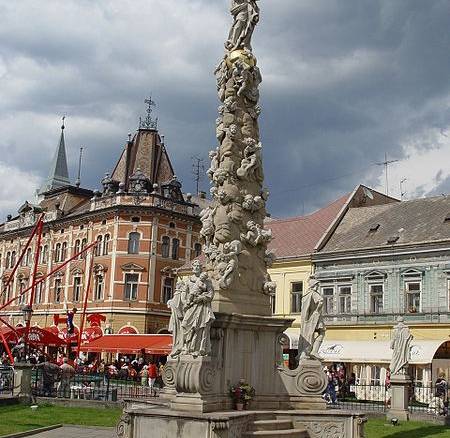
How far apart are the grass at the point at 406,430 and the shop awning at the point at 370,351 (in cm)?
1171

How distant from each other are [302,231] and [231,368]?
3028cm

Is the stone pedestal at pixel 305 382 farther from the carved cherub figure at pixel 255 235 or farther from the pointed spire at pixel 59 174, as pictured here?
the pointed spire at pixel 59 174

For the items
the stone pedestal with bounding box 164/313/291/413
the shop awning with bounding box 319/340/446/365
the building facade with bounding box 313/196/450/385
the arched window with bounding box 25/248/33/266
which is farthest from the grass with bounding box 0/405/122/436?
the arched window with bounding box 25/248/33/266

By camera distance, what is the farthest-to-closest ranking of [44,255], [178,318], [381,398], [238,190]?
[44,255] < [381,398] < [238,190] < [178,318]

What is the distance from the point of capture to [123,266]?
5003 centimetres

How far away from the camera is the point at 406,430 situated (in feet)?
58.5

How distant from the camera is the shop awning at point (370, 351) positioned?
31.4 metres

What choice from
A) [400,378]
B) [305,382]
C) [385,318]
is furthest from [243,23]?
[385,318]

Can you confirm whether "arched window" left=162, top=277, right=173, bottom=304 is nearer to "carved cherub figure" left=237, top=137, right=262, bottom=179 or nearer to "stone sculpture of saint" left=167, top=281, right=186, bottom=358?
"carved cherub figure" left=237, top=137, right=262, bottom=179

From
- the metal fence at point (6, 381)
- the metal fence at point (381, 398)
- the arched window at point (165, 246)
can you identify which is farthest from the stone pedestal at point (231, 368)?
the arched window at point (165, 246)

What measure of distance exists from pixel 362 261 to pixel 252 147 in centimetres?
2297

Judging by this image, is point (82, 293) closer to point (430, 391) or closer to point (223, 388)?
point (430, 391)

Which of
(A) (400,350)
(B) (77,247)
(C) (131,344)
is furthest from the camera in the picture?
(B) (77,247)

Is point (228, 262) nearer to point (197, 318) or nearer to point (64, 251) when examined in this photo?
point (197, 318)
